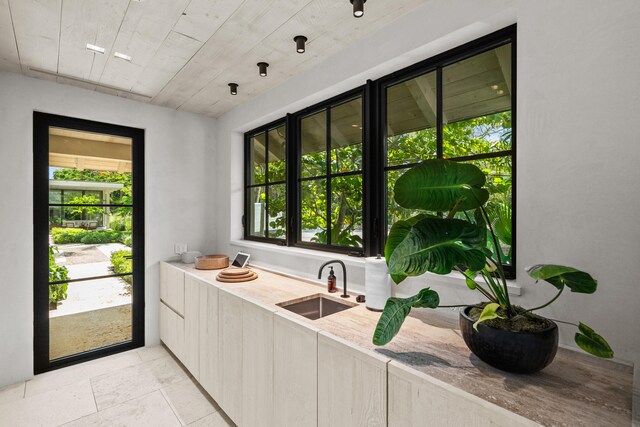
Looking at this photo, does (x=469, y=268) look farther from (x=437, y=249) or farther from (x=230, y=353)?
(x=230, y=353)

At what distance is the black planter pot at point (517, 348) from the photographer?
0.95m

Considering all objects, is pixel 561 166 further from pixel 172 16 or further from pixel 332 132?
pixel 172 16

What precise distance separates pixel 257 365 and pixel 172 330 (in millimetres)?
1603

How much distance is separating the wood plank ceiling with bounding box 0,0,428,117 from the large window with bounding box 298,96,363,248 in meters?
0.44

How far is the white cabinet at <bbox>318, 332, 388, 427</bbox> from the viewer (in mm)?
1129

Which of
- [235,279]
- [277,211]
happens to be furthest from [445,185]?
[277,211]

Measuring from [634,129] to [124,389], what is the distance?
346 centimetres

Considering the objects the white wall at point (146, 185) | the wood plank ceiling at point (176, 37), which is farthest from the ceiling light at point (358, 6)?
the white wall at point (146, 185)

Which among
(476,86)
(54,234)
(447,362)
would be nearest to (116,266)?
(54,234)

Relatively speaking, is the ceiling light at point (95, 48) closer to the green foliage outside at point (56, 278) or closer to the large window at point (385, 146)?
the large window at point (385, 146)

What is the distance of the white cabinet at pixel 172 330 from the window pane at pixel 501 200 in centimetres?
258

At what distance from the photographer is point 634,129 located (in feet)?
3.58

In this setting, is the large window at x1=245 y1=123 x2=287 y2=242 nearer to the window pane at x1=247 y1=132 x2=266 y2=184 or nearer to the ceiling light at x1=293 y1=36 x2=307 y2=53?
the window pane at x1=247 y1=132 x2=266 y2=184

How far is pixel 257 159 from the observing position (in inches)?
132
